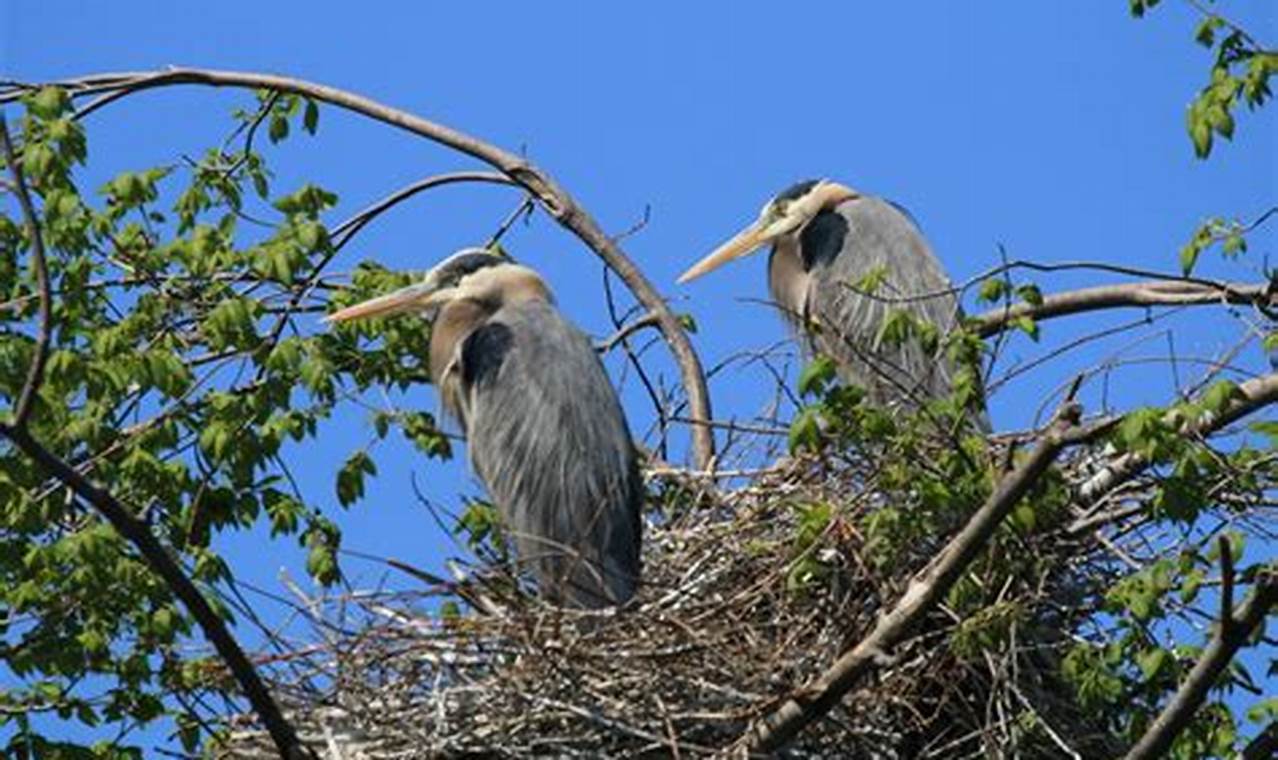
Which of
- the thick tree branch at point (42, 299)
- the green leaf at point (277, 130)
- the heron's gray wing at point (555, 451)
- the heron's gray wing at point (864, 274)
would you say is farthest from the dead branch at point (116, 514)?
the heron's gray wing at point (864, 274)

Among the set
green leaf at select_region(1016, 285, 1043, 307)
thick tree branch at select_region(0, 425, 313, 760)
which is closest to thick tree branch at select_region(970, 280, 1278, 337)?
green leaf at select_region(1016, 285, 1043, 307)

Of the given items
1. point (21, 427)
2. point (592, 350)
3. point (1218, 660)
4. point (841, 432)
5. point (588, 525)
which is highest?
point (592, 350)

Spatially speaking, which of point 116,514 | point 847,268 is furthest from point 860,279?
point 116,514

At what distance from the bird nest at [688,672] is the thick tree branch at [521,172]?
122 centimetres

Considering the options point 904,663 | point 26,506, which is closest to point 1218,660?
point 904,663

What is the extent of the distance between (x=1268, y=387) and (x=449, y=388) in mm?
2454

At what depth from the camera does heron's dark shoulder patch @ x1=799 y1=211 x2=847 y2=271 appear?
898 cm

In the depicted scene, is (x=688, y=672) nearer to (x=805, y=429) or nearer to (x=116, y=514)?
(x=805, y=429)

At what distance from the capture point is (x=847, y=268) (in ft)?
29.2

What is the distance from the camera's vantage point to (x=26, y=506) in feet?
23.2

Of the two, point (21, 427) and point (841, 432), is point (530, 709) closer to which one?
point (841, 432)

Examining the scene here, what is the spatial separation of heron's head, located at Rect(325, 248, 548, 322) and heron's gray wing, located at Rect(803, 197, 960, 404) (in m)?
0.77

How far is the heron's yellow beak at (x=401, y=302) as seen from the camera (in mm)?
7793

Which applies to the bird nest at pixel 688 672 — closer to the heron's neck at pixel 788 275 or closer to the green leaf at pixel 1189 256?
the green leaf at pixel 1189 256
